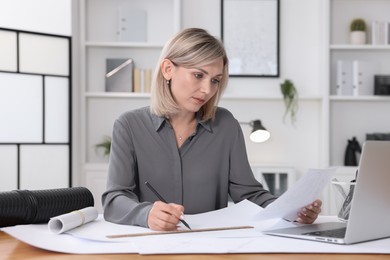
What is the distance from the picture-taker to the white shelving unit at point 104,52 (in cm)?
423

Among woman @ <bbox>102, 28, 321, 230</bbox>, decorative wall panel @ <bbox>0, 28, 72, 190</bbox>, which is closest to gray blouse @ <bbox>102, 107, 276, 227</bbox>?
woman @ <bbox>102, 28, 321, 230</bbox>

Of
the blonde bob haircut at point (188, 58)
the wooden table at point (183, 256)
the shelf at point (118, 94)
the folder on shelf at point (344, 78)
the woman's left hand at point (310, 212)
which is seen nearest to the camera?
the wooden table at point (183, 256)

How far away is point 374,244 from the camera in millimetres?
1245

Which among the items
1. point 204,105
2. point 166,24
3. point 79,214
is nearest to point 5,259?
point 79,214

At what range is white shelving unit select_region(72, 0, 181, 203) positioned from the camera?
4.23 meters

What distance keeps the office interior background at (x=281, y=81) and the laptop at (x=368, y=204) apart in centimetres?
294

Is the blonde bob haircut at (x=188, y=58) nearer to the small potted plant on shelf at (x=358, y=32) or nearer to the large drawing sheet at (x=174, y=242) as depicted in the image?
the large drawing sheet at (x=174, y=242)

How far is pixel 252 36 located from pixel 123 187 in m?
2.87

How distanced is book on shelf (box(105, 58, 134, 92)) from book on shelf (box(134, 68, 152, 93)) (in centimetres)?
4

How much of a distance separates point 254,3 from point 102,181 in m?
1.74

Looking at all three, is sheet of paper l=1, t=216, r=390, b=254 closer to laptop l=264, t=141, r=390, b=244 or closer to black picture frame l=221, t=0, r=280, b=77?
laptop l=264, t=141, r=390, b=244

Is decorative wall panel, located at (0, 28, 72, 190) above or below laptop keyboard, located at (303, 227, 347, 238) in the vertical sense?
above

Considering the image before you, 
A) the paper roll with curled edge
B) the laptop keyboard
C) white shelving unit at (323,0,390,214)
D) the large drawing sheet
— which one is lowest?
the large drawing sheet

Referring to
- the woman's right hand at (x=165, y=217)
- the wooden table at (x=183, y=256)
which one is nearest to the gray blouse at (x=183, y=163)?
the woman's right hand at (x=165, y=217)
